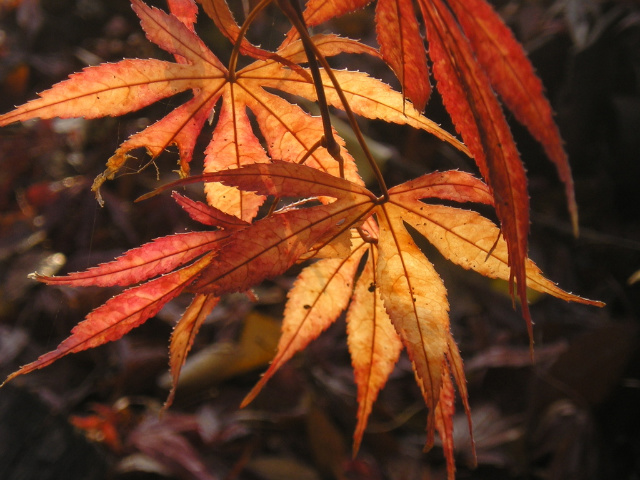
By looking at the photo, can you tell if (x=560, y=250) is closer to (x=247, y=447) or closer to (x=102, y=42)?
(x=247, y=447)

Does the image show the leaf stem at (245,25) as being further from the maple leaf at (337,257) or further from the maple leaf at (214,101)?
the maple leaf at (337,257)

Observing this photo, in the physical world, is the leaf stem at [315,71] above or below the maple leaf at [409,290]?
above

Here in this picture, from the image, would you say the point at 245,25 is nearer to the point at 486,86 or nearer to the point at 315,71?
the point at 315,71

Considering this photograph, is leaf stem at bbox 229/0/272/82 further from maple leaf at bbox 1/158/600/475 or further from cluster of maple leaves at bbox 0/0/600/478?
maple leaf at bbox 1/158/600/475

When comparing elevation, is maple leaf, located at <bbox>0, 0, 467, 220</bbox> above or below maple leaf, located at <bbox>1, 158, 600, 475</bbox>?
above

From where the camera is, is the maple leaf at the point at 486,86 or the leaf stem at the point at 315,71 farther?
the leaf stem at the point at 315,71

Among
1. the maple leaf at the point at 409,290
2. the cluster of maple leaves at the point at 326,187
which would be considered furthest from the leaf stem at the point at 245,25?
the maple leaf at the point at 409,290

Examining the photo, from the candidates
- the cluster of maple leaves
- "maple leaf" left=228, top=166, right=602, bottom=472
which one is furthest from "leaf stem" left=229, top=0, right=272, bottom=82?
"maple leaf" left=228, top=166, right=602, bottom=472

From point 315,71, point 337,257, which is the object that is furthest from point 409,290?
point 315,71
